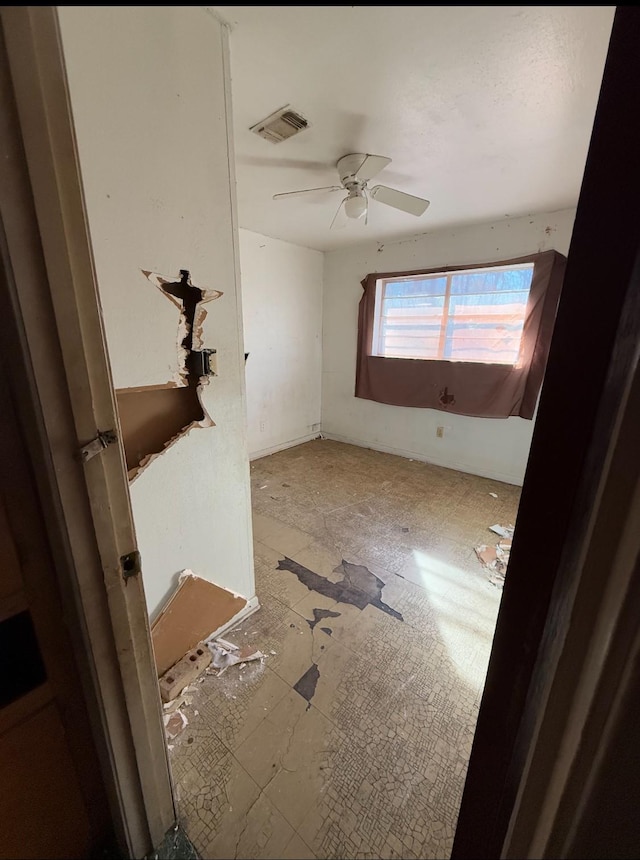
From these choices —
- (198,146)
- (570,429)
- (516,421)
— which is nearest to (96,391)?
(570,429)

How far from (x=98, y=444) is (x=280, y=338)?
3.41 metres

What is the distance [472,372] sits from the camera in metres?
3.36

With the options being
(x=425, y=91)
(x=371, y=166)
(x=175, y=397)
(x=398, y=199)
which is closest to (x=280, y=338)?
(x=398, y=199)

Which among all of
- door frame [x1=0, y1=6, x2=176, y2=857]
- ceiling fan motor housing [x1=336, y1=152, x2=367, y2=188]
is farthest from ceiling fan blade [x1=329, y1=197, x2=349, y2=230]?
door frame [x1=0, y1=6, x2=176, y2=857]

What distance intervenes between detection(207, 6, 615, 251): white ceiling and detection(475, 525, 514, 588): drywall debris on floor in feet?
7.04

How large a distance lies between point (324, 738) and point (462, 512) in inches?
77.5

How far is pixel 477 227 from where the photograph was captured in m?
3.16

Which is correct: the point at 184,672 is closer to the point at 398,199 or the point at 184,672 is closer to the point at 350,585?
the point at 350,585

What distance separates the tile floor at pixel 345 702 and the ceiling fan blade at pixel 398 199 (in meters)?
2.09

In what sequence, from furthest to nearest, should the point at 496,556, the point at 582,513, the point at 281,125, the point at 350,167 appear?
1. the point at 496,556
2. the point at 350,167
3. the point at 281,125
4. the point at 582,513

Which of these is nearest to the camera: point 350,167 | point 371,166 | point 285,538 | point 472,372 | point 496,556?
point 371,166

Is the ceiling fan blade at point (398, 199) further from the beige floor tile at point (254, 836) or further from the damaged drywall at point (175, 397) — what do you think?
the beige floor tile at point (254, 836)

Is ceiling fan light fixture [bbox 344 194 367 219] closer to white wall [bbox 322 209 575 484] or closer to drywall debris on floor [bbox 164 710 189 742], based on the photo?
white wall [bbox 322 209 575 484]

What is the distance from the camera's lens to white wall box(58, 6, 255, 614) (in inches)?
40.0
